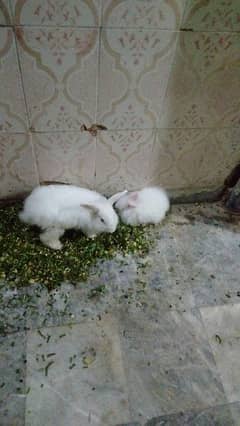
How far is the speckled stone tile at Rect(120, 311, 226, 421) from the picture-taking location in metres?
0.93

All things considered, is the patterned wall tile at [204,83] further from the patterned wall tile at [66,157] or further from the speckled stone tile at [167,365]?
the speckled stone tile at [167,365]

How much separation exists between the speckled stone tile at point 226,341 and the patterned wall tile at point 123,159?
0.59 m

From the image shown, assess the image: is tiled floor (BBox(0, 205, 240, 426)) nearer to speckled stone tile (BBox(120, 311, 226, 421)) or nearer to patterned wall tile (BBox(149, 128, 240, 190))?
speckled stone tile (BBox(120, 311, 226, 421))

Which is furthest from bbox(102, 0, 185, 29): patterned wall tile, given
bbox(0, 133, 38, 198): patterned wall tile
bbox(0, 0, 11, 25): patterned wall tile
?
bbox(0, 133, 38, 198): patterned wall tile

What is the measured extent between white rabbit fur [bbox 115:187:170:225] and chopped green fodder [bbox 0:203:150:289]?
0.17 ft

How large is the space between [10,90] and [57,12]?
0.89ft

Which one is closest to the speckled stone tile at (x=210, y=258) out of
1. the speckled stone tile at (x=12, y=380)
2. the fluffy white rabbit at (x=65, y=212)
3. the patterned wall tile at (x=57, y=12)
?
the fluffy white rabbit at (x=65, y=212)

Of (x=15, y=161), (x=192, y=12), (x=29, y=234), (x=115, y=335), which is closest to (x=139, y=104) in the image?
(x=192, y=12)

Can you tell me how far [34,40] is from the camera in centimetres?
82

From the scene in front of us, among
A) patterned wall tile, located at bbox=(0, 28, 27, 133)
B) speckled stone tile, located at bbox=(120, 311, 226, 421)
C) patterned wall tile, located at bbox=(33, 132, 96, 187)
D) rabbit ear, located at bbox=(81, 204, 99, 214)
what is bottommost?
speckled stone tile, located at bbox=(120, 311, 226, 421)

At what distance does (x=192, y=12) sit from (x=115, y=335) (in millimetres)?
986

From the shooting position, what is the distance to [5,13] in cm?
76

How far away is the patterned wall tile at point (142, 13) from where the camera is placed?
0.79 meters

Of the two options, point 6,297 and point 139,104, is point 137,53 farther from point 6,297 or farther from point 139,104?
point 6,297
